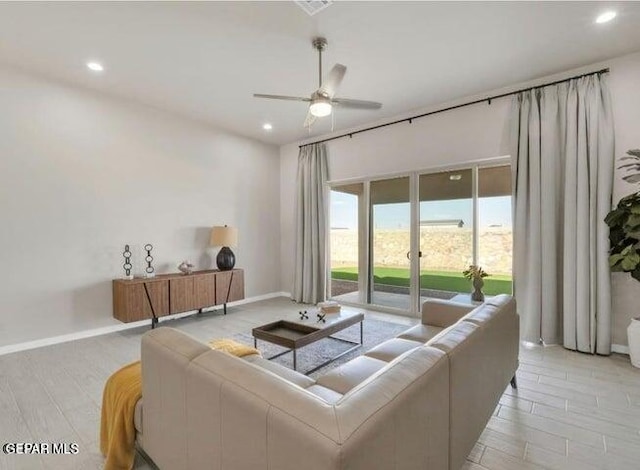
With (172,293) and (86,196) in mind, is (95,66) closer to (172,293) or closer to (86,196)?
(86,196)

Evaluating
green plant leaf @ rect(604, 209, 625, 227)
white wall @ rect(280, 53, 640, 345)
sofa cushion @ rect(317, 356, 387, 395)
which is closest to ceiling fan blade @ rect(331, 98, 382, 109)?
white wall @ rect(280, 53, 640, 345)

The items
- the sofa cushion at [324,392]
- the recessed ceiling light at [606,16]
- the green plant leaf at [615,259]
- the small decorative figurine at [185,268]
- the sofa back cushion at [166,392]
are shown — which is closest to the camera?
the sofa back cushion at [166,392]

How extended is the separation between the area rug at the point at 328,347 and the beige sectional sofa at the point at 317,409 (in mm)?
1265

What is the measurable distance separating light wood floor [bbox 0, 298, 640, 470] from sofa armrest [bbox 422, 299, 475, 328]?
0.69 meters

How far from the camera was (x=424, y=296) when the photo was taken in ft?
15.6

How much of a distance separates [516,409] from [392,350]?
106 centimetres

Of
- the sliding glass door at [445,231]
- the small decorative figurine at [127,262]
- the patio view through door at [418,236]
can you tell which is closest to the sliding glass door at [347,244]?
the patio view through door at [418,236]

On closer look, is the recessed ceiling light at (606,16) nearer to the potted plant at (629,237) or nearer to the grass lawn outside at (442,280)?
the potted plant at (629,237)

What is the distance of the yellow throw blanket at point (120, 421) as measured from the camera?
1663mm

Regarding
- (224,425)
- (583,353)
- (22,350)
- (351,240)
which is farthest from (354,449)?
(351,240)

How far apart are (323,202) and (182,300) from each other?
2808 mm

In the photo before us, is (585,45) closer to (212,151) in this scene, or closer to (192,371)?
(192,371)

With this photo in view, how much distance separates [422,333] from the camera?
2604 millimetres

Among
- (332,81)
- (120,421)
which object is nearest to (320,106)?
(332,81)
